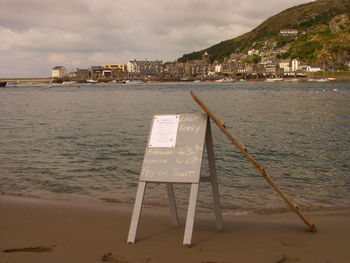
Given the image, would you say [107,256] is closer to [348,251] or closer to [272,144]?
[348,251]

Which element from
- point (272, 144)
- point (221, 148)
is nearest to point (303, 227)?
point (221, 148)

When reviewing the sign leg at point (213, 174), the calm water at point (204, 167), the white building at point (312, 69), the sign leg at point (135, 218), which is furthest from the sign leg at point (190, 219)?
the white building at point (312, 69)

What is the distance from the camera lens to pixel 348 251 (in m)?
4.73

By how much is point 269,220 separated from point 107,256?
322 cm

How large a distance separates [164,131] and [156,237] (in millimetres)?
1651

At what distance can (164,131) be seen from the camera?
5195 mm

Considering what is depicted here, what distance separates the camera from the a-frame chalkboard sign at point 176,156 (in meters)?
4.82

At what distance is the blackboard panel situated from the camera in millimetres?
4863

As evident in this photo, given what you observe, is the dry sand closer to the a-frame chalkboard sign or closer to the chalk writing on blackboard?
the a-frame chalkboard sign

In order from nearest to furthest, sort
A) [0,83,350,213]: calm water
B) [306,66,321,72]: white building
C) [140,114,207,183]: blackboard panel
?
1. [140,114,207,183]: blackboard panel
2. [0,83,350,213]: calm water
3. [306,66,321,72]: white building

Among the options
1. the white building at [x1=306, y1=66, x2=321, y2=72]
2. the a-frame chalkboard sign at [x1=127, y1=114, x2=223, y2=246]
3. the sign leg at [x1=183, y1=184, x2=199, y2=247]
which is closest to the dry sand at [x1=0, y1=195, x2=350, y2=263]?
the sign leg at [x1=183, y1=184, x2=199, y2=247]

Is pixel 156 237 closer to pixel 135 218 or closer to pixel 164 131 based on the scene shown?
pixel 135 218

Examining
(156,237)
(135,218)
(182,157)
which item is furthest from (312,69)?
(135,218)

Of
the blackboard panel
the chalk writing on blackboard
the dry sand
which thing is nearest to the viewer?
the dry sand
